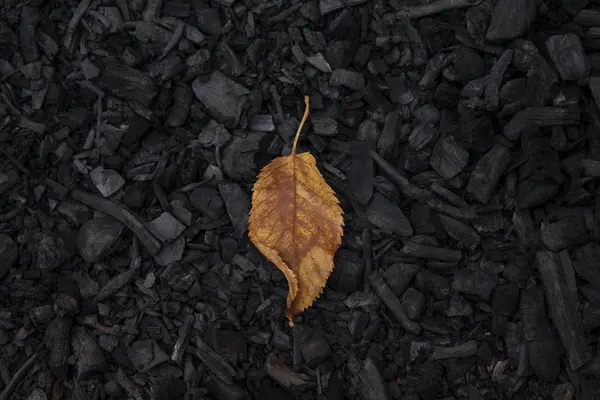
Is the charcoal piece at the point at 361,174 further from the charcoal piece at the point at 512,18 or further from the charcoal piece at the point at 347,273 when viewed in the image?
the charcoal piece at the point at 512,18

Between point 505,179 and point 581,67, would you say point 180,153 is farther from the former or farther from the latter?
point 581,67

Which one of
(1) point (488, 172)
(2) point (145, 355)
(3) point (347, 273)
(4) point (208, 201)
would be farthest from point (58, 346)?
(1) point (488, 172)

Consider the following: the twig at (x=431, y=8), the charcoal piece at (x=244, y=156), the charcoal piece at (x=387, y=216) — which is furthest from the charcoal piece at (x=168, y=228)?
the twig at (x=431, y=8)

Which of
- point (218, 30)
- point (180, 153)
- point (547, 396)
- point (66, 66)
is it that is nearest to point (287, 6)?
point (218, 30)

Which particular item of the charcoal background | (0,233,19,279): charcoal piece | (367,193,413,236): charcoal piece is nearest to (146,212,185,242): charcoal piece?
the charcoal background

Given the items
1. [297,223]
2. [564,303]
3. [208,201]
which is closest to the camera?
[564,303]

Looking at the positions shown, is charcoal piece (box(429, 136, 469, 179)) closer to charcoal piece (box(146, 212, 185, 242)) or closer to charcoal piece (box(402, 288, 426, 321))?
charcoal piece (box(402, 288, 426, 321))

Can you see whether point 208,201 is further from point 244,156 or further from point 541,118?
point 541,118
